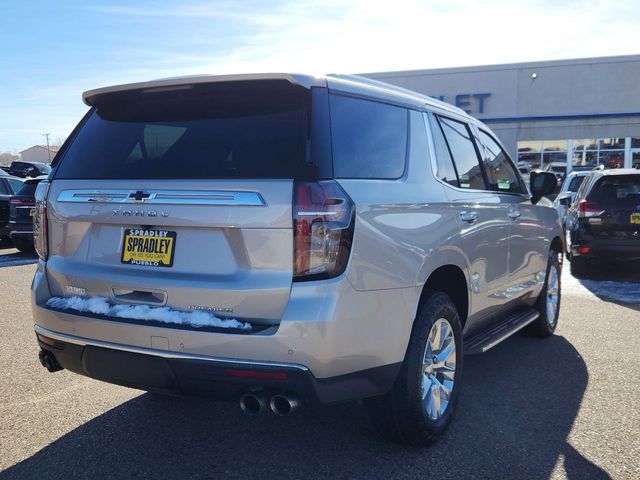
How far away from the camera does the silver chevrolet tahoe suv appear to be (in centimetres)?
272

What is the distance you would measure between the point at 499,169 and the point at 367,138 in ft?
7.32

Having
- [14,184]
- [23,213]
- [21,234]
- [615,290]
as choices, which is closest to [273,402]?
[615,290]

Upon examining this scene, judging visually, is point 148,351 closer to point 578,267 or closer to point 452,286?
point 452,286

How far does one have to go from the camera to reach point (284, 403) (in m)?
2.75

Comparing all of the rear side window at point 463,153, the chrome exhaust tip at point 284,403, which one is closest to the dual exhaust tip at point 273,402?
the chrome exhaust tip at point 284,403

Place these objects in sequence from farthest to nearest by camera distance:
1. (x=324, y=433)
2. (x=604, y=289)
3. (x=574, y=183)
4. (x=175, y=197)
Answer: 1. (x=574, y=183)
2. (x=604, y=289)
3. (x=324, y=433)
4. (x=175, y=197)

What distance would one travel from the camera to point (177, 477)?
310 cm

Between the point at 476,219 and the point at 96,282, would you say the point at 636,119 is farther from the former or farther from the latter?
the point at 96,282

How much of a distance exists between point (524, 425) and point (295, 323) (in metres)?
1.92

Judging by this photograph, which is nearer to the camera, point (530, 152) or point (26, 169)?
point (26, 169)

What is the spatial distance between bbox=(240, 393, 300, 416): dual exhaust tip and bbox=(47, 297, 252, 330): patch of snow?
12.6 inches

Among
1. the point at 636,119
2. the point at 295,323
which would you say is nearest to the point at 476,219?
the point at 295,323

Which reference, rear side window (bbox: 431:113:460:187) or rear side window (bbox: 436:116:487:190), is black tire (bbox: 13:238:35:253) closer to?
rear side window (bbox: 436:116:487:190)

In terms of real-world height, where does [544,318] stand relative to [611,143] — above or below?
below
